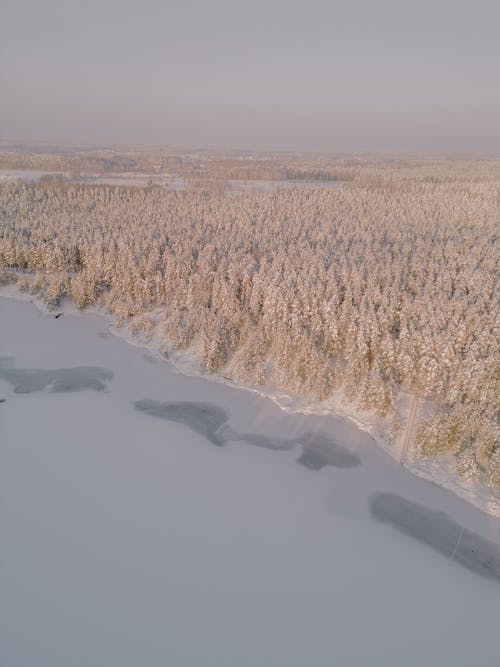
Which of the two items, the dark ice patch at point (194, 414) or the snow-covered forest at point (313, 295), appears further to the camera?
the snow-covered forest at point (313, 295)

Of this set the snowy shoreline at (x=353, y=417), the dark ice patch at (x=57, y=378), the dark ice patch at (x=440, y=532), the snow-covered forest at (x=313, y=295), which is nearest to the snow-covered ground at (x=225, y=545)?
the dark ice patch at (x=440, y=532)

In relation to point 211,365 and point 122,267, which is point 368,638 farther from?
point 122,267

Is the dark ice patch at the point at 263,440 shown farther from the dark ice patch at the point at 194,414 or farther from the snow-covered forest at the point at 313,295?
the snow-covered forest at the point at 313,295

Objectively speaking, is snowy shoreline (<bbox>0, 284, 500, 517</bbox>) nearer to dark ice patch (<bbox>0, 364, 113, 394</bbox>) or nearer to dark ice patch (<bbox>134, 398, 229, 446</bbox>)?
dark ice patch (<bbox>134, 398, 229, 446</bbox>)

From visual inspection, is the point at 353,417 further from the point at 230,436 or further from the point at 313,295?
the point at 313,295

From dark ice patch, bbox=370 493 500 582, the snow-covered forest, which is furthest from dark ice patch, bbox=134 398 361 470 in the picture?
the snow-covered forest

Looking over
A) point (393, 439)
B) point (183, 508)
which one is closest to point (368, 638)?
point (183, 508)

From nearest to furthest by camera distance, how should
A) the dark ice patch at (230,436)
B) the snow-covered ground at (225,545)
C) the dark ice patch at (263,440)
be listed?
the snow-covered ground at (225,545), the dark ice patch at (230,436), the dark ice patch at (263,440)
